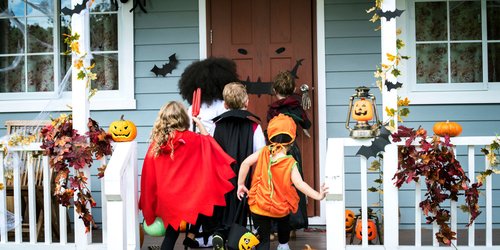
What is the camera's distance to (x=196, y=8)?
7.59 meters

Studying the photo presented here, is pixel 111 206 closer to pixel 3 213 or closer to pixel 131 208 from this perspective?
pixel 131 208

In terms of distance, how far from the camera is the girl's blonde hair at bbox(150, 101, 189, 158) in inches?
219

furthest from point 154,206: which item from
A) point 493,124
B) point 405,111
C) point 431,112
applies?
point 493,124

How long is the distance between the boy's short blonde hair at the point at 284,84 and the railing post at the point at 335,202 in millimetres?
1463

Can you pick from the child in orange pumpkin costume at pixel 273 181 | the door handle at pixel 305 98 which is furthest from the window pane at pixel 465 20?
the child in orange pumpkin costume at pixel 273 181

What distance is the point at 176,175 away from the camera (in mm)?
5594

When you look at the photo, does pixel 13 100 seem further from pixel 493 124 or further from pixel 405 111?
pixel 493 124

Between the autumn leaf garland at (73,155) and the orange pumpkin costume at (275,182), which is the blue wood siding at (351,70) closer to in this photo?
the orange pumpkin costume at (275,182)

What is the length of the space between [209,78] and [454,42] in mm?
2601

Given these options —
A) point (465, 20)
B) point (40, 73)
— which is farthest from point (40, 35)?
point (465, 20)

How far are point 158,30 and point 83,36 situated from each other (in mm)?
1712

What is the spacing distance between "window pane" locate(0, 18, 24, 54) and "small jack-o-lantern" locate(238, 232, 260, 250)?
3686 mm

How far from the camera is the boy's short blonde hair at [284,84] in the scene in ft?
22.7

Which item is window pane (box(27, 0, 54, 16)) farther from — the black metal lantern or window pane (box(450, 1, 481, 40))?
window pane (box(450, 1, 481, 40))
